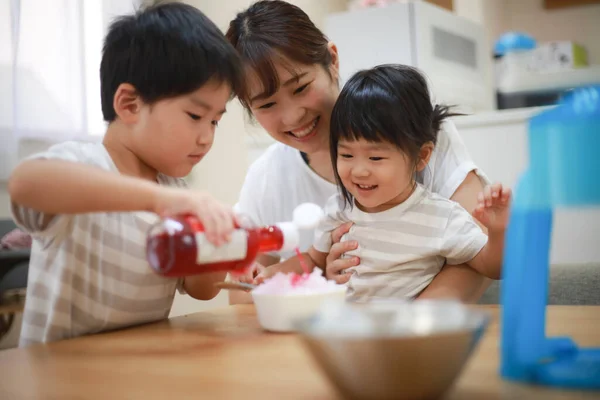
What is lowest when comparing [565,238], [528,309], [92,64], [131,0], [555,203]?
[565,238]

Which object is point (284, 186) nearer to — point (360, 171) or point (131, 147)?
point (360, 171)

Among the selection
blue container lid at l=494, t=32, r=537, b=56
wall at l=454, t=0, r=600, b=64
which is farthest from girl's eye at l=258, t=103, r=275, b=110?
wall at l=454, t=0, r=600, b=64

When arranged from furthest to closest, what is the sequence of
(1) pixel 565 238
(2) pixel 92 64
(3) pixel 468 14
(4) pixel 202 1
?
(3) pixel 468 14, (4) pixel 202 1, (2) pixel 92 64, (1) pixel 565 238

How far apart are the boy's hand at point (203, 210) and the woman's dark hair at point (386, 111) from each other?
0.61 m

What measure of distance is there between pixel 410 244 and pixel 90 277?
628 millimetres

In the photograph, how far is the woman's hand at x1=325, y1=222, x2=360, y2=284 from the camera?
53.9 inches

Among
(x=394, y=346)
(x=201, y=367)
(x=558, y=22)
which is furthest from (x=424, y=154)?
(x=558, y=22)

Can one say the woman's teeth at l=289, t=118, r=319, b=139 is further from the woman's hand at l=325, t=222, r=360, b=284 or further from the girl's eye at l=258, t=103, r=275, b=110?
the woman's hand at l=325, t=222, r=360, b=284

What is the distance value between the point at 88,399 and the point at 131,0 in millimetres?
2281

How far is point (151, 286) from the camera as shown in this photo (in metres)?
1.18

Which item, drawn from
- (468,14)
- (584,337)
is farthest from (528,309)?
(468,14)

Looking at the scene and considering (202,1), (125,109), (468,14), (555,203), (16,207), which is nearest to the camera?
(555,203)

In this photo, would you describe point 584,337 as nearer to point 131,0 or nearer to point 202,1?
point 131,0

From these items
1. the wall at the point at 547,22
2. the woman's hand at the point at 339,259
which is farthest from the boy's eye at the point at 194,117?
the wall at the point at 547,22
